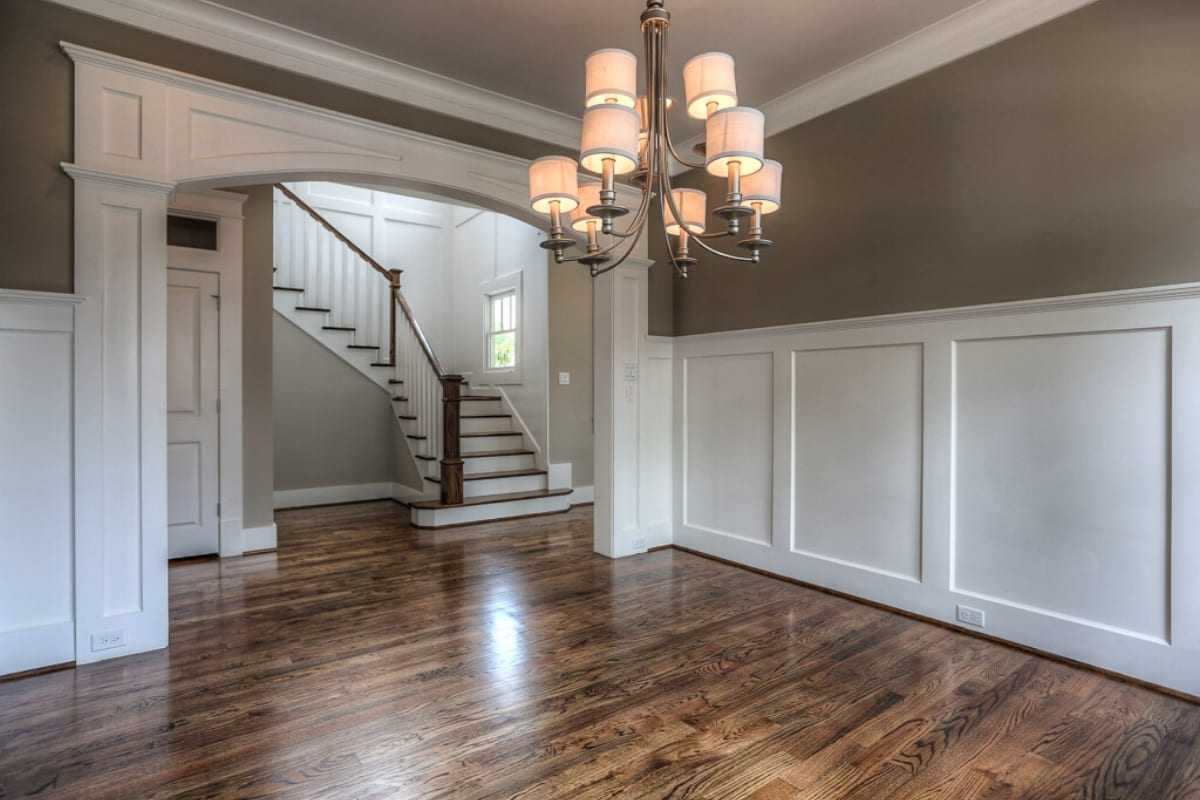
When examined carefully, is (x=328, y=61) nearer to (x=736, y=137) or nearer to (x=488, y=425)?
(x=736, y=137)

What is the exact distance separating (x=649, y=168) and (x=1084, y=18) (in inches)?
85.7

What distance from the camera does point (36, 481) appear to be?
8.48 ft

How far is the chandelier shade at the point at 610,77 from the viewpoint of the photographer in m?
2.10

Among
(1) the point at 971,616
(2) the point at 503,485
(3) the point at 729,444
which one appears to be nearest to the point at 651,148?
(3) the point at 729,444

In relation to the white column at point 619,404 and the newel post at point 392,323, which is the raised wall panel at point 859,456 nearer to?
the white column at point 619,404

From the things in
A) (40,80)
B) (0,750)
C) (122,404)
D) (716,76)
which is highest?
(40,80)

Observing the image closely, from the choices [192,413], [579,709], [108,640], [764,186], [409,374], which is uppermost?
[764,186]

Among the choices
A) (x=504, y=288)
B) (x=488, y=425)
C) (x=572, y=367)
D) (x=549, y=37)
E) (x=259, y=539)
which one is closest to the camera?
(x=549, y=37)

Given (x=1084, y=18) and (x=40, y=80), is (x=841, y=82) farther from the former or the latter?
(x=40, y=80)

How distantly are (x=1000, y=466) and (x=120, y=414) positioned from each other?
409 cm

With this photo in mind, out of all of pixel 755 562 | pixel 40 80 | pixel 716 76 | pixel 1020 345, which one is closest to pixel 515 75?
pixel 716 76

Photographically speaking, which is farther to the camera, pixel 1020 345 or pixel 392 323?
pixel 392 323

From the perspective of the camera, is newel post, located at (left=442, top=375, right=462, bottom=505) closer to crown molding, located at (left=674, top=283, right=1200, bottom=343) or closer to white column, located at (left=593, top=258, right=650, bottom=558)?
white column, located at (left=593, top=258, right=650, bottom=558)

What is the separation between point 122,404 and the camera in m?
2.74
